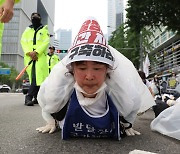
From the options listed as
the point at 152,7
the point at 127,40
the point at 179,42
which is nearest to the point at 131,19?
the point at 152,7

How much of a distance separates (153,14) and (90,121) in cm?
1067

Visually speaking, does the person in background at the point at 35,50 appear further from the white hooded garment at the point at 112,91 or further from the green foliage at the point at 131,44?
the green foliage at the point at 131,44

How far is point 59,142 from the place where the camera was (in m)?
1.92

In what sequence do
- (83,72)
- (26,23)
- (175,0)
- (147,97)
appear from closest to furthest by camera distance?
(83,72), (147,97), (175,0), (26,23)

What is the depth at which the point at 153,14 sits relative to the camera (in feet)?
38.1

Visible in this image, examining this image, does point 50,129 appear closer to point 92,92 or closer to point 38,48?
point 92,92

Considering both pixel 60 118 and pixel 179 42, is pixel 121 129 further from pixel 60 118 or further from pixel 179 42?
pixel 179 42

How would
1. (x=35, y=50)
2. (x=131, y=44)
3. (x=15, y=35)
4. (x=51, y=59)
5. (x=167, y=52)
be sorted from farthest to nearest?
1. (x=15, y=35)
2. (x=167, y=52)
3. (x=131, y=44)
4. (x=51, y=59)
5. (x=35, y=50)

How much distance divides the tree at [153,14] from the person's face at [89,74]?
368 inches

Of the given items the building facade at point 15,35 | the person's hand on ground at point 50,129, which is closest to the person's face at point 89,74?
the person's hand on ground at point 50,129

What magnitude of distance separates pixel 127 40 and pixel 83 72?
2348 cm

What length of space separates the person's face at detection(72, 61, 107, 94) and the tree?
9.34 metres

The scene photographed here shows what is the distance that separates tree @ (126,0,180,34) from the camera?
423 inches

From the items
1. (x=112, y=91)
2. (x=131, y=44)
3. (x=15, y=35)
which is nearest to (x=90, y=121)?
(x=112, y=91)
